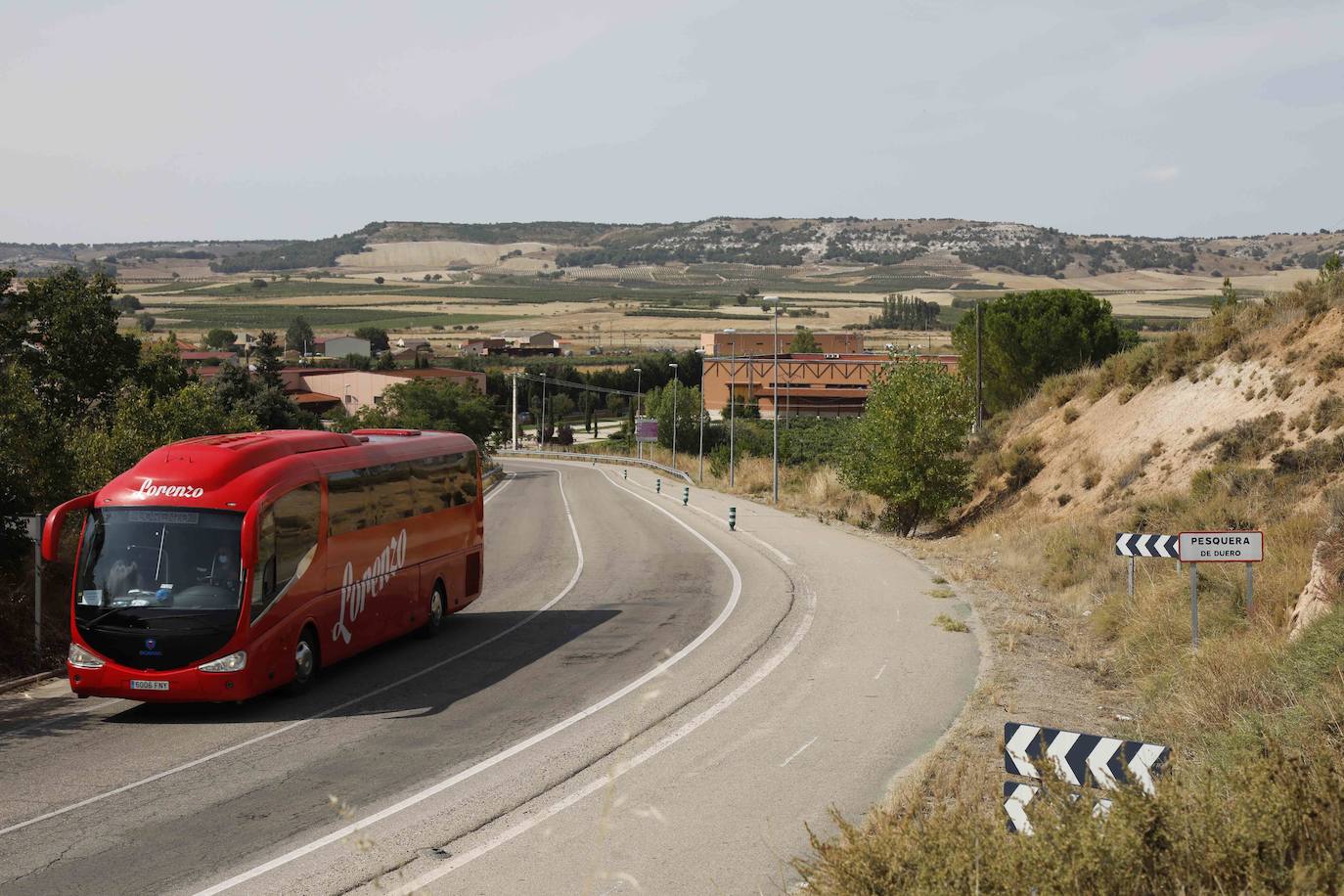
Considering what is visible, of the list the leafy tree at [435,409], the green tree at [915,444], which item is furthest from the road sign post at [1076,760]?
the leafy tree at [435,409]

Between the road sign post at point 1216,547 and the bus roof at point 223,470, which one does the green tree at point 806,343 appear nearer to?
→ the bus roof at point 223,470

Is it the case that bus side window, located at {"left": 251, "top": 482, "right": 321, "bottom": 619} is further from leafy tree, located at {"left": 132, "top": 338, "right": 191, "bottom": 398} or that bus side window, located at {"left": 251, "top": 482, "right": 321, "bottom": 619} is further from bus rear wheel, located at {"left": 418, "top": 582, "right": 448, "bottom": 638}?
leafy tree, located at {"left": 132, "top": 338, "right": 191, "bottom": 398}

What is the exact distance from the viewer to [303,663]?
15.5m

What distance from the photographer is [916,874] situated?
629 centimetres

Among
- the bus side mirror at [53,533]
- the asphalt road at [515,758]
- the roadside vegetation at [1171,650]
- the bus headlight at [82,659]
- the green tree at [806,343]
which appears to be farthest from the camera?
the green tree at [806,343]

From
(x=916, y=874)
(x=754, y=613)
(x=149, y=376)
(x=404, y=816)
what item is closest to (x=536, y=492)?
(x=149, y=376)

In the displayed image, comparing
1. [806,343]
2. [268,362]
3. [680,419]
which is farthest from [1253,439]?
[806,343]

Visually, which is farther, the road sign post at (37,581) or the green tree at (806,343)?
the green tree at (806,343)

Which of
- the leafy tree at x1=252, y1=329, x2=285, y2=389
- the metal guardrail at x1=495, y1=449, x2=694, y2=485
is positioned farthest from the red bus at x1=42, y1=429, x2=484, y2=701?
the leafy tree at x1=252, y1=329, x2=285, y2=389

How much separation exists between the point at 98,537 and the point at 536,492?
155 ft

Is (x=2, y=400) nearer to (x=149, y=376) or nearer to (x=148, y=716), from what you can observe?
(x=148, y=716)

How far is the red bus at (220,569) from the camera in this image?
14.0 metres

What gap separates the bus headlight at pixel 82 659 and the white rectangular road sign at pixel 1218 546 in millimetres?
12280

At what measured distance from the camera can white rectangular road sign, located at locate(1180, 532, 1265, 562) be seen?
571 inches
